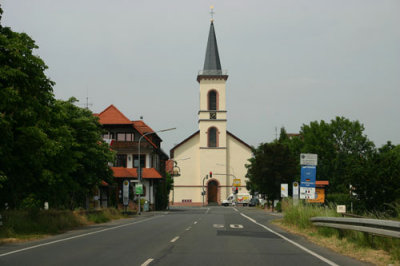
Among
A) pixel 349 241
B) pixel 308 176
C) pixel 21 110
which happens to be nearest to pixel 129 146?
pixel 308 176

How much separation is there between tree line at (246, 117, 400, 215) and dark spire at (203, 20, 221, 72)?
53.1ft

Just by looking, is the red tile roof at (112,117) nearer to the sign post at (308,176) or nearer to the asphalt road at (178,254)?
the sign post at (308,176)

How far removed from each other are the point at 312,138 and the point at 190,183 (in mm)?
24994

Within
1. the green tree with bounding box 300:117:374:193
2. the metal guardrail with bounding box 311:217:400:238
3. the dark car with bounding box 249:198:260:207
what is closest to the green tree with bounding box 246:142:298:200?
the green tree with bounding box 300:117:374:193

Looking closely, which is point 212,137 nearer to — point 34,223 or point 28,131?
point 34,223

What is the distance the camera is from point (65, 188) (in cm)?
2558

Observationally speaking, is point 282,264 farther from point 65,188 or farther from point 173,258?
point 65,188

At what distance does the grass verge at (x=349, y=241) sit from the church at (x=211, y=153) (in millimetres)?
63924

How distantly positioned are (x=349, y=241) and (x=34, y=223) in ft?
42.6

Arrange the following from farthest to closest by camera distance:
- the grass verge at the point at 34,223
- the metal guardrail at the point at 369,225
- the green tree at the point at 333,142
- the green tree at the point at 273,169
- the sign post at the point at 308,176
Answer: the green tree at the point at 333,142, the green tree at the point at 273,169, the sign post at the point at 308,176, the grass verge at the point at 34,223, the metal guardrail at the point at 369,225

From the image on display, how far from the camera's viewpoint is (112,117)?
204 ft

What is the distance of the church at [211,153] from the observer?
8731 centimetres

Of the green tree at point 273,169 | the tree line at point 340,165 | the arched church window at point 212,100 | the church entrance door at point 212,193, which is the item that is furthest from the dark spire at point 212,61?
the green tree at point 273,169

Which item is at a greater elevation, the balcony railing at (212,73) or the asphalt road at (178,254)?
the balcony railing at (212,73)
